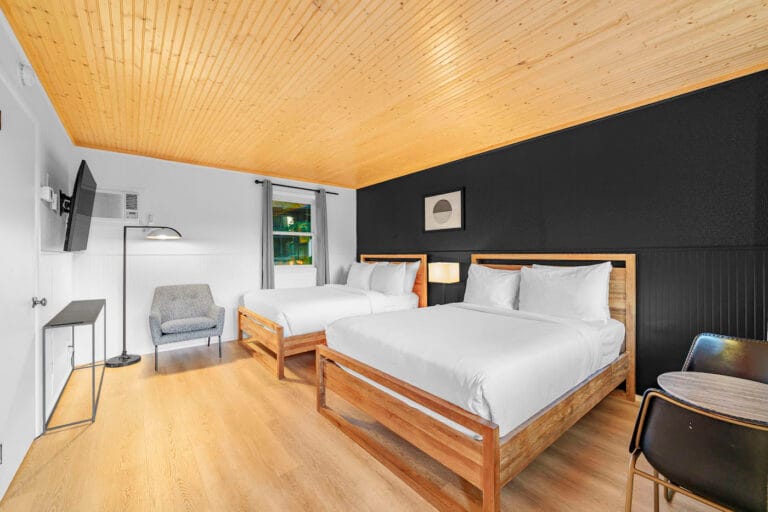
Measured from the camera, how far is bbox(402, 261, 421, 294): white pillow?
179 inches

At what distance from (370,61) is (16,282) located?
2.47m

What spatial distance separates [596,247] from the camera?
3027mm

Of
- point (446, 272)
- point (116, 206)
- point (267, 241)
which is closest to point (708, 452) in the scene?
point (446, 272)

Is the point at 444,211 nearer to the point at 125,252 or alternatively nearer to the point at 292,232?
the point at 292,232

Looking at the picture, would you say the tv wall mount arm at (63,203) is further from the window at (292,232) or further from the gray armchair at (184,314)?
the window at (292,232)

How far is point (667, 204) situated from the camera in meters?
2.62

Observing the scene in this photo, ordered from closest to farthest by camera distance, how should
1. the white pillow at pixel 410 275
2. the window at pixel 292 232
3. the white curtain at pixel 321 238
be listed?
the white pillow at pixel 410 275 < the window at pixel 292 232 < the white curtain at pixel 321 238

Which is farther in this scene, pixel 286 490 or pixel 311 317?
pixel 311 317

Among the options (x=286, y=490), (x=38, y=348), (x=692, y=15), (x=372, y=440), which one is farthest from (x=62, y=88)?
(x=692, y=15)

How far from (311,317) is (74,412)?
2.02m

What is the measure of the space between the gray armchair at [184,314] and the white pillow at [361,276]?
1899mm

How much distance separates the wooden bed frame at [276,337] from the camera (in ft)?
11.0

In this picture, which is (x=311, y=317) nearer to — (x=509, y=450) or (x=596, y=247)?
(x=509, y=450)

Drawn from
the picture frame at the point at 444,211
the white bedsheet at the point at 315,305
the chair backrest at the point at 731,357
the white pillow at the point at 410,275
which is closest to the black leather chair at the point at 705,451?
the chair backrest at the point at 731,357
